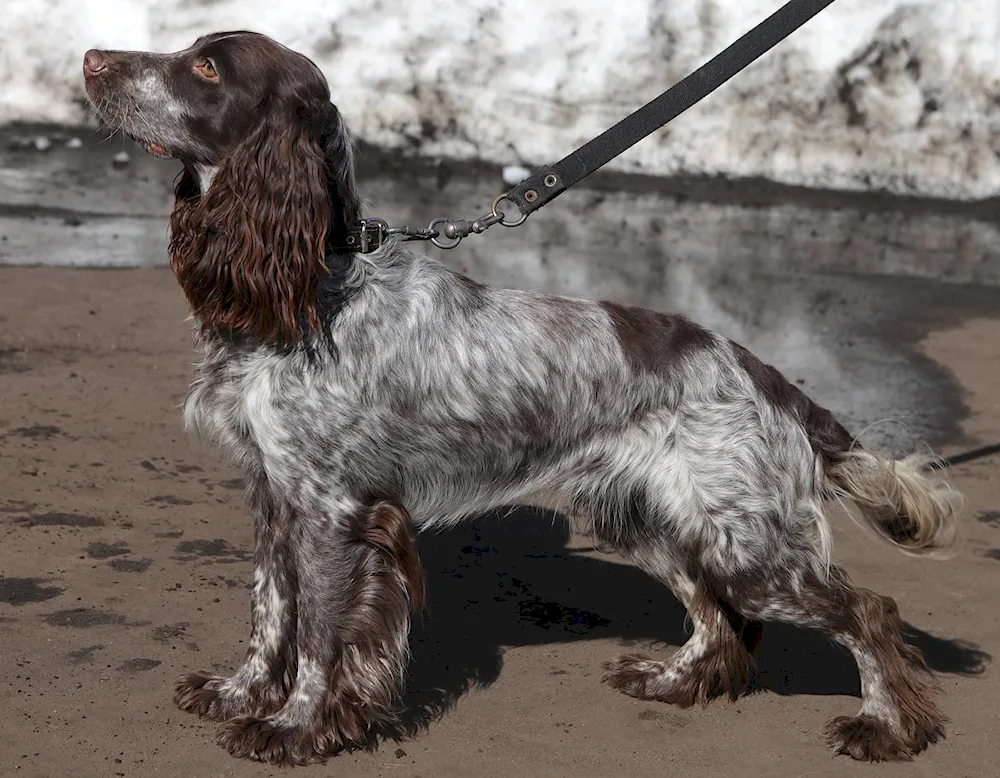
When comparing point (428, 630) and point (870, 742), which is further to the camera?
point (428, 630)

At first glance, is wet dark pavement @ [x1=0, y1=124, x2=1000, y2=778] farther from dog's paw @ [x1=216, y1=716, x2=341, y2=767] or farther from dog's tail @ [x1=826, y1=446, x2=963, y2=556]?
dog's tail @ [x1=826, y1=446, x2=963, y2=556]

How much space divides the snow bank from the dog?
7817mm

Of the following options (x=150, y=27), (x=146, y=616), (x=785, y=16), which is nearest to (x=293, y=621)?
(x=146, y=616)

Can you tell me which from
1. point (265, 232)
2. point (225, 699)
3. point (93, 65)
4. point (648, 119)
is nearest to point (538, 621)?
point (225, 699)

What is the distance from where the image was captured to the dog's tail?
167 inches

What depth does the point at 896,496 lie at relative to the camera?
14.0ft

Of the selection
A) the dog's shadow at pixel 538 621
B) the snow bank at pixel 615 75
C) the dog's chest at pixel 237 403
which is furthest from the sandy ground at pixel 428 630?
the snow bank at pixel 615 75

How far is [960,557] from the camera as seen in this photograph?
5508mm

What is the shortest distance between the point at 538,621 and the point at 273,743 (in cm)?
133

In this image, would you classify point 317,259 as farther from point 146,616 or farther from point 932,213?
point 932,213

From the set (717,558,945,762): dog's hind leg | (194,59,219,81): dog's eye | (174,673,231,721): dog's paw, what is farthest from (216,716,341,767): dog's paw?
(194,59,219,81): dog's eye

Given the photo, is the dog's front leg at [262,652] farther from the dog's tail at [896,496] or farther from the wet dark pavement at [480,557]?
the dog's tail at [896,496]

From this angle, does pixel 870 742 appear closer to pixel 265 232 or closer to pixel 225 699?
pixel 225 699

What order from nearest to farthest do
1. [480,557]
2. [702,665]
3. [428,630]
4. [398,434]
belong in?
[398,434] < [702,665] < [428,630] < [480,557]
